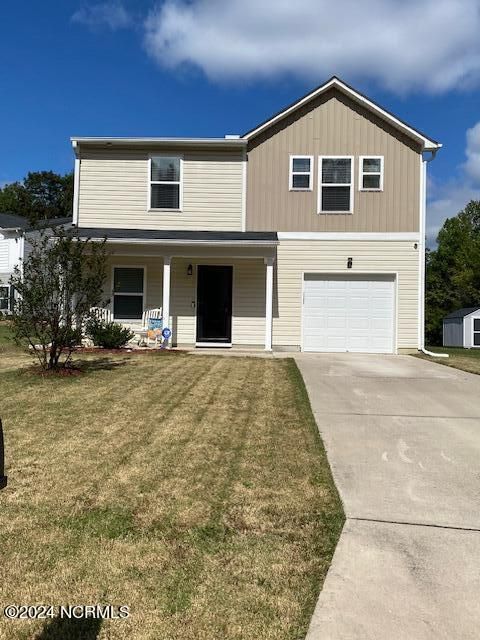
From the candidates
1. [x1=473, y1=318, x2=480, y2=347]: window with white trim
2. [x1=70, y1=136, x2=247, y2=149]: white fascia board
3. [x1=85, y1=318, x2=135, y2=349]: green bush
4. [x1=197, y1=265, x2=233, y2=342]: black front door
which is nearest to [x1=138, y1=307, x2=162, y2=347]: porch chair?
[x1=85, y1=318, x2=135, y2=349]: green bush

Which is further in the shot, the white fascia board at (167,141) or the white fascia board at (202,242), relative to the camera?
the white fascia board at (167,141)

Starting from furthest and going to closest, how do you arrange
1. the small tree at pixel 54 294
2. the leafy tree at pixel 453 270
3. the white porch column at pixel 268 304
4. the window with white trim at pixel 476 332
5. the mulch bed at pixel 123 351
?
the leafy tree at pixel 453 270 → the window with white trim at pixel 476 332 → the white porch column at pixel 268 304 → the mulch bed at pixel 123 351 → the small tree at pixel 54 294

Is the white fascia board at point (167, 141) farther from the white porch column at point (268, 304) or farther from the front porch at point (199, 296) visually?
the white porch column at point (268, 304)

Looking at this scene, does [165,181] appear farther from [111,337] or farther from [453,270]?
[453,270]

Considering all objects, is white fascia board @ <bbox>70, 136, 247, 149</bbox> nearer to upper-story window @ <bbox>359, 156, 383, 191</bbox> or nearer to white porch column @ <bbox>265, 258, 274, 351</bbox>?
upper-story window @ <bbox>359, 156, 383, 191</bbox>

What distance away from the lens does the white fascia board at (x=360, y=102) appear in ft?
45.4

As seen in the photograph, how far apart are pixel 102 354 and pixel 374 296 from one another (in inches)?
289

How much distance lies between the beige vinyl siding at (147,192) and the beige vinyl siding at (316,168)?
56 centimetres

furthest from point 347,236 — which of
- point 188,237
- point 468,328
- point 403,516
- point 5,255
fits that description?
point 468,328

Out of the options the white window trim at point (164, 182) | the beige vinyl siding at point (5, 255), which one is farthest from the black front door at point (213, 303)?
the beige vinyl siding at point (5, 255)

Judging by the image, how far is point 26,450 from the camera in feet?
16.1

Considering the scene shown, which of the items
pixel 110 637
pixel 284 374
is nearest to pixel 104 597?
pixel 110 637

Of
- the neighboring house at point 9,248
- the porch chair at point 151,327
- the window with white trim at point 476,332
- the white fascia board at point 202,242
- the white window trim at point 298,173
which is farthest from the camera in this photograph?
the window with white trim at point 476,332

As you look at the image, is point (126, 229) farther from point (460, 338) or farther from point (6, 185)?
point (6, 185)
